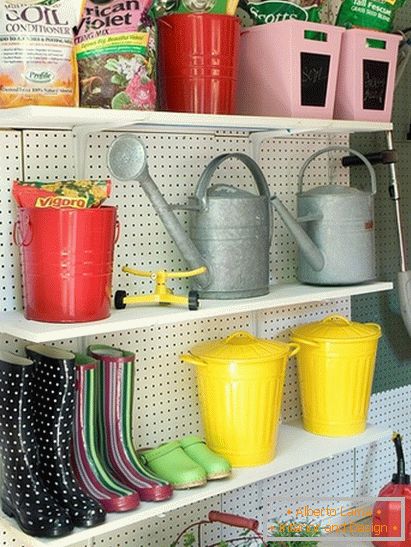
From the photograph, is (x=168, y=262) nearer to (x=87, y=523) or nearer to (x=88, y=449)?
(x=88, y=449)

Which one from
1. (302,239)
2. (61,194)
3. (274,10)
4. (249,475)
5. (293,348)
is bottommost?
(249,475)

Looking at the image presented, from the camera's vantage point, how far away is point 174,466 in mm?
2111

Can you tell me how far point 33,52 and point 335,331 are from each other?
3.98ft

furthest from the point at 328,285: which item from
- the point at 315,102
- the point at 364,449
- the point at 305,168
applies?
the point at 364,449

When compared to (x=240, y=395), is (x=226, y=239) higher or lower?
higher

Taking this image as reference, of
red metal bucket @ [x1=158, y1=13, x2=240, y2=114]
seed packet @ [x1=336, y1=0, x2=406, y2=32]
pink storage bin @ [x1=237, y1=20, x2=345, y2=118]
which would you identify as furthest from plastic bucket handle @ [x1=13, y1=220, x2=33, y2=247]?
seed packet @ [x1=336, y1=0, x2=406, y2=32]

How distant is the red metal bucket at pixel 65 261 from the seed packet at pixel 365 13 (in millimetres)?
1053

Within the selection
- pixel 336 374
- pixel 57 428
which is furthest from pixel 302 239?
pixel 57 428

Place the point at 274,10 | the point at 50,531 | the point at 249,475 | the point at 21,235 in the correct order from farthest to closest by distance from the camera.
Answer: the point at 274,10 → the point at 249,475 → the point at 21,235 → the point at 50,531

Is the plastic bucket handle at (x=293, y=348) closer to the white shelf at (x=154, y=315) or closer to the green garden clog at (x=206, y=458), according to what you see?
the white shelf at (x=154, y=315)

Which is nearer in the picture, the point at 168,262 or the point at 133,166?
the point at 133,166

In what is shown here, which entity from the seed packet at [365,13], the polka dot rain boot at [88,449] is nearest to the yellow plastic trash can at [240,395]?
the polka dot rain boot at [88,449]

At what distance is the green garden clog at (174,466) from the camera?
2.06 meters

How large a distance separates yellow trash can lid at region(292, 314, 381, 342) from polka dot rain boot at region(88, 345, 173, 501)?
0.65m
